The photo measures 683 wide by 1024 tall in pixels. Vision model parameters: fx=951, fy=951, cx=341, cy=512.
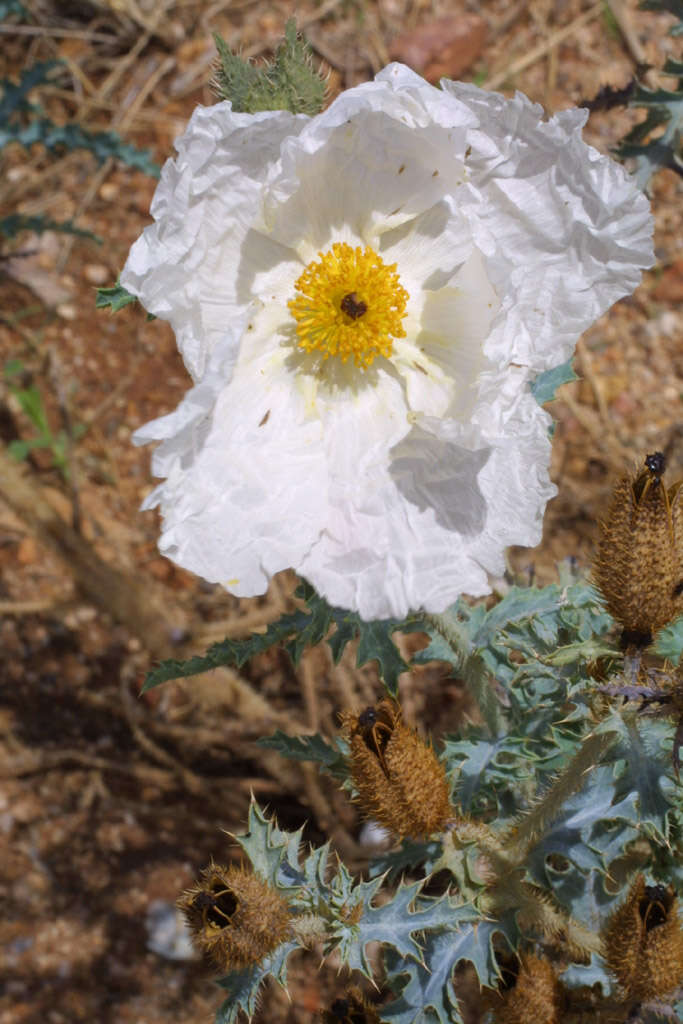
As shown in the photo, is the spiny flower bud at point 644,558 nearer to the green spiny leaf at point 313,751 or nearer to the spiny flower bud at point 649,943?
the spiny flower bud at point 649,943

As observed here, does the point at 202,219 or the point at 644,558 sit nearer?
the point at 644,558

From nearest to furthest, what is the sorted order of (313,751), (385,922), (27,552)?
(385,922), (313,751), (27,552)

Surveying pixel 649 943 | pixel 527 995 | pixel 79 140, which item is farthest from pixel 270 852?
pixel 79 140

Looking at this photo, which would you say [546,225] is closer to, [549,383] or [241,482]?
[549,383]

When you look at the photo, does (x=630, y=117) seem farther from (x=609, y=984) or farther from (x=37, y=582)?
(x=609, y=984)

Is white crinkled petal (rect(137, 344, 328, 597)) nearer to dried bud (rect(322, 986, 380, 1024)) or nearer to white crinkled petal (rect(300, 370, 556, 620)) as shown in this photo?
white crinkled petal (rect(300, 370, 556, 620))

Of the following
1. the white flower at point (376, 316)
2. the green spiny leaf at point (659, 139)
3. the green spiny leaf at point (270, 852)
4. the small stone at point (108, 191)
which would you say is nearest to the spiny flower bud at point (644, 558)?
the white flower at point (376, 316)

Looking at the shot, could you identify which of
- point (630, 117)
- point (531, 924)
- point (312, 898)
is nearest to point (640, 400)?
point (630, 117)
